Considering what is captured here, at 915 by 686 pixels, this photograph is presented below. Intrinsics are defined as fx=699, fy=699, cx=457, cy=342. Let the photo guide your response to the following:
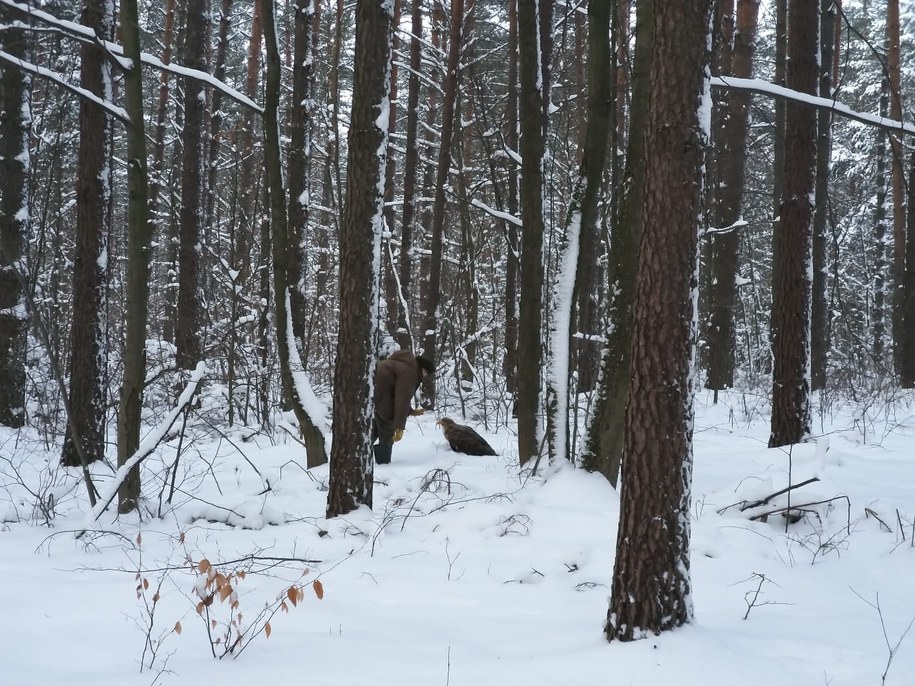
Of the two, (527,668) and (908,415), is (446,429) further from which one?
(908,415)

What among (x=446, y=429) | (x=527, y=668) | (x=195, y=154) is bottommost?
Result: (x=527, y=668)

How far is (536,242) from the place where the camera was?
6.71m

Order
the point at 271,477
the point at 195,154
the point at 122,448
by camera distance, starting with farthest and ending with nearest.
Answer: the point at 195,154 → the point at 271,477 → the point at 122,448

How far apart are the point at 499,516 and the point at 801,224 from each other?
4560mm

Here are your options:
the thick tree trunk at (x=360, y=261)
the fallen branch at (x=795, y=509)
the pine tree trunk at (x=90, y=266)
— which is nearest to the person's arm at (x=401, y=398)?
the thick tree trunk at (x=360, y=261)

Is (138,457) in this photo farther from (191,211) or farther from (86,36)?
A: (191,211)

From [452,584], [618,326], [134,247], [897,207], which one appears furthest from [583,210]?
[897,207]

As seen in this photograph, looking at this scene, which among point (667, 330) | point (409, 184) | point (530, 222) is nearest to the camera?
point (667, 330)

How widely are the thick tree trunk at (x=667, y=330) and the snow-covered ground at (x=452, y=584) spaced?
0.23 meters

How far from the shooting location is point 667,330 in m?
2.93

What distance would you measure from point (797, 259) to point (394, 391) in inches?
173

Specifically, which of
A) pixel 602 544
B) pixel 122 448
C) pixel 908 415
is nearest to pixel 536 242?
pixel 602 544

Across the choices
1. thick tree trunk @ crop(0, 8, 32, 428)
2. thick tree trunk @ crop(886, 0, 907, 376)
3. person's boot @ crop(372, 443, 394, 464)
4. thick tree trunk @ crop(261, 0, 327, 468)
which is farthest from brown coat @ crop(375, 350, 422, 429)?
thick tree trunk @ crop(886, 0, 907, 376)

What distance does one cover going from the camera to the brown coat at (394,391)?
761 centimetres
